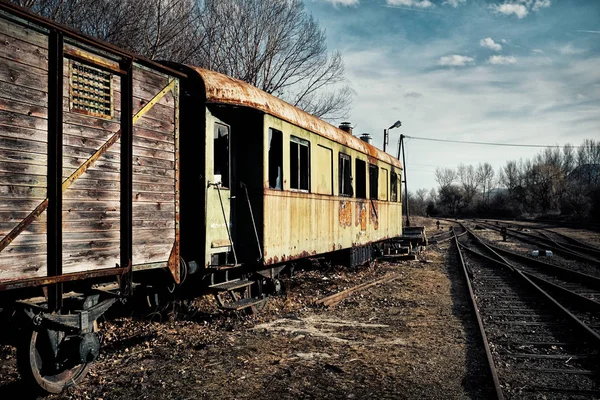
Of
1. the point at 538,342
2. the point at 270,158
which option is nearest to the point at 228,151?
the point at 270,158

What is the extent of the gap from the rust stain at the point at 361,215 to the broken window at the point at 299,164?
3.46m

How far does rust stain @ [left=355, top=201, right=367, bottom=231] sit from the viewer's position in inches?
476

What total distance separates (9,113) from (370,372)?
416 cm

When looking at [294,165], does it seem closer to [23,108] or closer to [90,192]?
[90,192]

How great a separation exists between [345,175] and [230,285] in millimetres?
5399

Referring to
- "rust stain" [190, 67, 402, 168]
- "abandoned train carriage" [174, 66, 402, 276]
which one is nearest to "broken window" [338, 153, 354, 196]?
"abandoned train carriage" [174, 66, 402, 276]

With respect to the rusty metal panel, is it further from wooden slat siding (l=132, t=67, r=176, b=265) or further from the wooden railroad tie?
wooden slat siding (l=132, t=67, r=176, b=265)

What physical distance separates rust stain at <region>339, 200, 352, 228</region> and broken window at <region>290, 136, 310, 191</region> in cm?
211

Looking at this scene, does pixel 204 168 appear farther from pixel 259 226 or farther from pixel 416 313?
pixel 416 313

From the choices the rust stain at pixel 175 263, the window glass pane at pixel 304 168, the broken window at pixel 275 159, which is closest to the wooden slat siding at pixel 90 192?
the rust stain at pixel 175 263

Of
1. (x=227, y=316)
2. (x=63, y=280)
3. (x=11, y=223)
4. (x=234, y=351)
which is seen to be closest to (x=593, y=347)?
(x=234, y=351)

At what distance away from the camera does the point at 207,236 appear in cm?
654

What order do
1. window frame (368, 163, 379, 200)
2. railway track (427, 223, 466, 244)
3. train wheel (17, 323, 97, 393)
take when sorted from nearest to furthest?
train wheel (17, 323, 97, 393), window frame (368, 163, 379, 200), railway track (427, 223, 466, 244)

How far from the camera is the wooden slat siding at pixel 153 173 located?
16.9 feet
